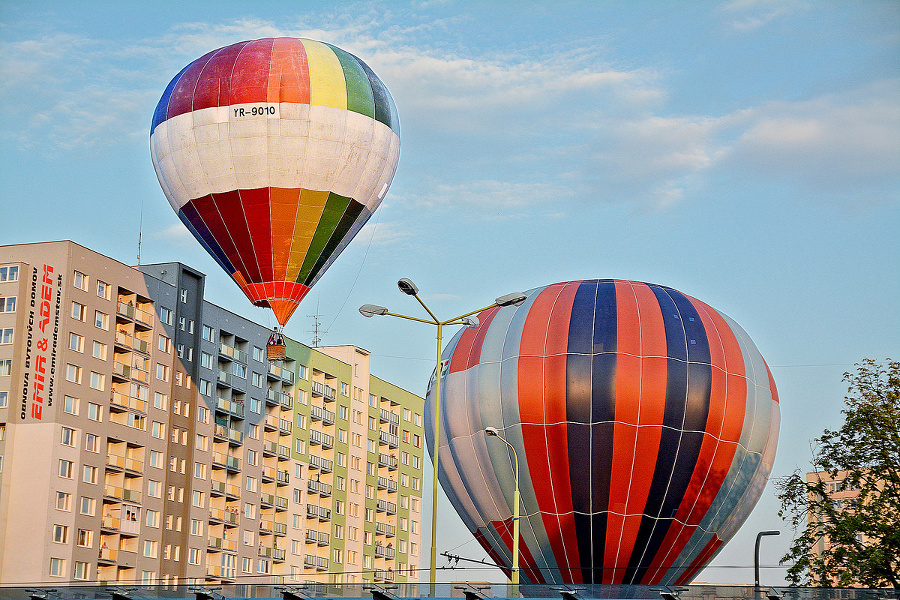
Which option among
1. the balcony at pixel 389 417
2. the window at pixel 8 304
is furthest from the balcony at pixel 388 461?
the window at pixel 8 304

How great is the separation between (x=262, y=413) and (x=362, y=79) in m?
53.2

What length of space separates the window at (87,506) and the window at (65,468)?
175cm

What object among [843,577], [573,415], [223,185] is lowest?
[843,577]

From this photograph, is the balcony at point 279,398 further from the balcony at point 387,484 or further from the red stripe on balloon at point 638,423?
the red stripe on balloon at point 638,423

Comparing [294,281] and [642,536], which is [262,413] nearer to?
[294,281]

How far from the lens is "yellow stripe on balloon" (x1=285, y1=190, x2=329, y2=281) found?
47562 millimetres

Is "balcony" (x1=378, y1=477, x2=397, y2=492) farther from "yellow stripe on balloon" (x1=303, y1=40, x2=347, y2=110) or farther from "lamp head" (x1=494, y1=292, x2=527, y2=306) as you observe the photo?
"lamp head" (x1=494, y1=292, x2=527, y2=306)

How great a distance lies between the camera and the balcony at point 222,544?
89925mm

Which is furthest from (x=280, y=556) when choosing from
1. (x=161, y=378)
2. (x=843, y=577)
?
(x=843, y=577)

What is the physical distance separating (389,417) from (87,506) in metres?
43.7

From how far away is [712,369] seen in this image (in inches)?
1598

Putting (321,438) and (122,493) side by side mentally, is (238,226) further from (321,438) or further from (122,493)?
(321,438)

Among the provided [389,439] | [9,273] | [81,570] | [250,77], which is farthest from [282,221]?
[389,439]

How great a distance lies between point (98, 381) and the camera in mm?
79375
